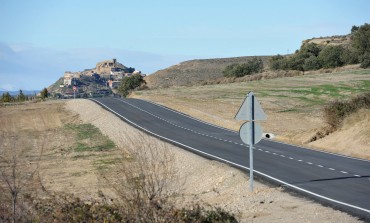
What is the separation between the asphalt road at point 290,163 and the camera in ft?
53.5

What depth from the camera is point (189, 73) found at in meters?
166

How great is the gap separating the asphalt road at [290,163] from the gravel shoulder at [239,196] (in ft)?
2.03

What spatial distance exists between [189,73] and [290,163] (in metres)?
143

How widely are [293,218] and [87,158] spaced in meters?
19.4

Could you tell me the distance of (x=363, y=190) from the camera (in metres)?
16.9

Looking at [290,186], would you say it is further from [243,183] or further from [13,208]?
[13,208]

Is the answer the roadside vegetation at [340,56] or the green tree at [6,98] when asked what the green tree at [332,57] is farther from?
the green tree at [6,98]

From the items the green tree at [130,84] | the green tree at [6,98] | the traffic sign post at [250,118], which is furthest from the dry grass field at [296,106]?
the green tree at [6,98]

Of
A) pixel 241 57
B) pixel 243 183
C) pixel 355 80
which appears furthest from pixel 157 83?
pixel 243 183

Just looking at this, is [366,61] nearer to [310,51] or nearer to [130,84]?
[310,51]

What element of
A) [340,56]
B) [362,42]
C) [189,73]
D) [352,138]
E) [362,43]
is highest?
[362,42]

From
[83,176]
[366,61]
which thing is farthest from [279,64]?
[83,176]

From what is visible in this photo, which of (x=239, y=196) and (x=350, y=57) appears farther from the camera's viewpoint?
(x=350, y=57)

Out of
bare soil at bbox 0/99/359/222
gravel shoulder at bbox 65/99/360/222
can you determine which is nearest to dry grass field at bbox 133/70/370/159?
gravel shoulder at bbox 65/99/360/222
